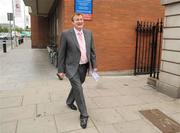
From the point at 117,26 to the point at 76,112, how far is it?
4445 millimetres

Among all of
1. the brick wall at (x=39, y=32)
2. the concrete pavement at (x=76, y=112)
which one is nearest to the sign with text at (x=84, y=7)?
the concrete pavement at (x=76, y=112)

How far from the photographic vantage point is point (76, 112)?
148 inches

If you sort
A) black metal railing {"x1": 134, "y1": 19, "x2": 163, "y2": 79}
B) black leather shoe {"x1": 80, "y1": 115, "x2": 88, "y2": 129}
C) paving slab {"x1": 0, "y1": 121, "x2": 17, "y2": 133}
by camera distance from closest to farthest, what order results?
1. paving slab {"x1": 0, "y1": 121, "x2": 17, "y2": 133}
2. black leather shoe {"x1": 80, "y1": 115, "x2": 88, "y2": 129}
3. black metal railing {"x1": 134, "y1": 19, "x2": 163, "y2": 79}

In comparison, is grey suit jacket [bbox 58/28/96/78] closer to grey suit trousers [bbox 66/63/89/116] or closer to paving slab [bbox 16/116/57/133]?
grey suit trousers [bbox 66/63/89/116]

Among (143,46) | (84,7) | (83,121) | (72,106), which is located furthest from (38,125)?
(143,46)

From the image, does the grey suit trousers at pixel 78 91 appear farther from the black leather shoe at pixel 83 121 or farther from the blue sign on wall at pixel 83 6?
the blue sign on wall at pixel 83 6

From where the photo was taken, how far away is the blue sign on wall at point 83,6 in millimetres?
6586

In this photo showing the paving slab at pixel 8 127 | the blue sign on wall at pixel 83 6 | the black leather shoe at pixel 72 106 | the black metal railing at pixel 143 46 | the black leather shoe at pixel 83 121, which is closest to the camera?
the paving slab at pixel 8 127

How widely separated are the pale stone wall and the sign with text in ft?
8.52

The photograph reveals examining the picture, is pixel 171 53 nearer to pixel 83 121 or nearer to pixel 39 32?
pixel 83 121

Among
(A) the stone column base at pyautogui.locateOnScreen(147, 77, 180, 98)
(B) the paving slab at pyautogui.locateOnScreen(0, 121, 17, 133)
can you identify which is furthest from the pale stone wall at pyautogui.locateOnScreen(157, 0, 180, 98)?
(B) the paving slab at pyautogui.locateOnScreen(0, 121, 17, 133)

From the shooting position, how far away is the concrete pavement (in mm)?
3211

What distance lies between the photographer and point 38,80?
6.29 metres

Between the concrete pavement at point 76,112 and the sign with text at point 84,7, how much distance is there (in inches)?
92.1
